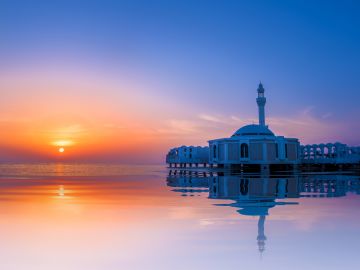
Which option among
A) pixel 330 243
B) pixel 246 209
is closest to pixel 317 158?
pixel 246 209

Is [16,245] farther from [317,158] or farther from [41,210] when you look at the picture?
[317,158]

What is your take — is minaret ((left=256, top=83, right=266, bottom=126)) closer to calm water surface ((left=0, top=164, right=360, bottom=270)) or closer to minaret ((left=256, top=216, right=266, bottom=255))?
calm water surface ((left=0, top=164, right=360, bottom=270))

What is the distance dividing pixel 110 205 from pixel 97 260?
28.4 ft

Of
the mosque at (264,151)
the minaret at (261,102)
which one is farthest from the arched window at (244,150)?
the minaret at (261,102)

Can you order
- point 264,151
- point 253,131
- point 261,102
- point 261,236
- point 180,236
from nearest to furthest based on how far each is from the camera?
point 261,236 → point 180,236 → point 264,151 → point 253,131 → point 261,102

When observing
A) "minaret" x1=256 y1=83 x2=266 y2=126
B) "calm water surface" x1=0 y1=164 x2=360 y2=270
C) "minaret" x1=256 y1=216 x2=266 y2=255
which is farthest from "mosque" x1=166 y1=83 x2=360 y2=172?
"minaret" x1=256 y1=216 x2=266 y2=255

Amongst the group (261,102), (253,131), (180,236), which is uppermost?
(261,102)

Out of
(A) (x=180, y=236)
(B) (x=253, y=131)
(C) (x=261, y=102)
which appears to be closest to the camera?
(A) (x=180, y=236)

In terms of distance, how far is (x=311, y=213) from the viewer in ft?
46.3

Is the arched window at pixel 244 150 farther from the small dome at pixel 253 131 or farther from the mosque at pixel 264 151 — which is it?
the small dome at pixel 253 131

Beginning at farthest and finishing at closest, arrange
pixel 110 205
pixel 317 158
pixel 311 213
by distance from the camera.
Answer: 1. pixel 317 158
2. pixel 110 205
3. pixel 311 213

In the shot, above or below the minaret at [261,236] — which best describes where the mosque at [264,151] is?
above

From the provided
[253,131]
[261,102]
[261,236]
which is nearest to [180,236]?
[261,236]

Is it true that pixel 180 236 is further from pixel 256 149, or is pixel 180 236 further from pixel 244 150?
pixel 244 150
